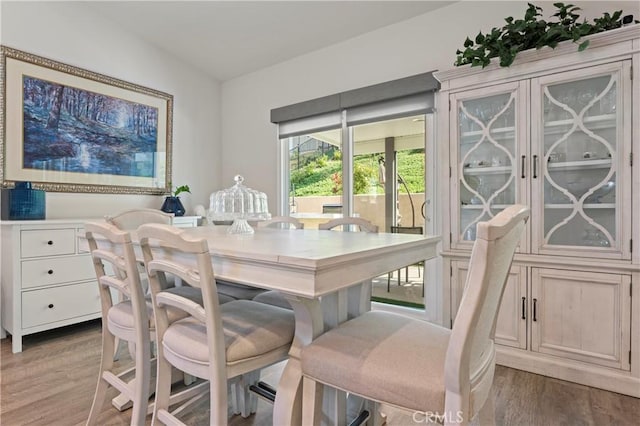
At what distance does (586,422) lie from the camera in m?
1.58

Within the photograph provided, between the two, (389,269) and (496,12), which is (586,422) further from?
(496,12)

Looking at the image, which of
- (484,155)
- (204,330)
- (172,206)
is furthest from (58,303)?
(484,155)

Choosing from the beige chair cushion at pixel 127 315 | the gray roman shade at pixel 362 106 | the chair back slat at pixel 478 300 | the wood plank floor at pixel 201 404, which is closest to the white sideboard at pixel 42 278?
the wood plank floor at pixel 201 404

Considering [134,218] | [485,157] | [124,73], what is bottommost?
[134,218]

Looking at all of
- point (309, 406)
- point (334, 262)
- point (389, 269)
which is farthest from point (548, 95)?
point (309, 406)

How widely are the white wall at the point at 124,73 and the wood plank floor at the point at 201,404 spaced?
4.29 ft

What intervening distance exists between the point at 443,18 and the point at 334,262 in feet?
8.48

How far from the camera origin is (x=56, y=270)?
2.54 meters

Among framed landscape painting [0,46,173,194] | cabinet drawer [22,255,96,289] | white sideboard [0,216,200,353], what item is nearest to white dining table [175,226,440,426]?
white sideboard [0,216,200,353]

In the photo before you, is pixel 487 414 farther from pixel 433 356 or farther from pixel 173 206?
pixel 173 206

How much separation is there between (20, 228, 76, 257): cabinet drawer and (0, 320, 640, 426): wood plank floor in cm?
71

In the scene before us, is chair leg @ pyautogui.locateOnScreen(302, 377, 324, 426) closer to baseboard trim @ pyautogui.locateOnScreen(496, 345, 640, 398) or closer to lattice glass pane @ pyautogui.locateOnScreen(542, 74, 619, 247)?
baseboard trim @ pyautogui.locateOnScreen(496, 345, 640, 398)

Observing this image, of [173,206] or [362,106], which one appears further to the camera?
[173,206]

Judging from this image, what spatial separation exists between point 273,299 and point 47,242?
6.39 ft
